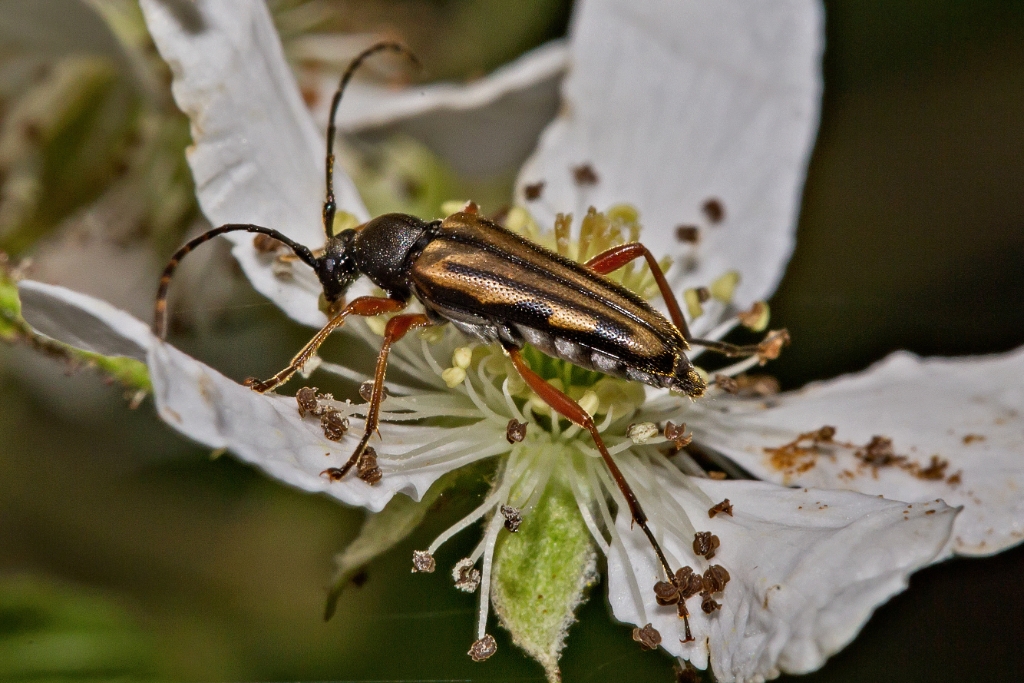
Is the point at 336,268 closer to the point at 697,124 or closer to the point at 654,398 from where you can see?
the point at 654,398

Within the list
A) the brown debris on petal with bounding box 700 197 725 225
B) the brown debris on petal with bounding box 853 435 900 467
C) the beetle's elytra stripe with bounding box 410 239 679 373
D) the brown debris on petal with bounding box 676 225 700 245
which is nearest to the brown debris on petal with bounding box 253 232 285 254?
the beetle's elytra stripe with bounding box 410 239 679 373

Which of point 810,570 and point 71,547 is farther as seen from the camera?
point 71,547

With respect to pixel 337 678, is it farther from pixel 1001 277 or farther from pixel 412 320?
pixel 1001 277

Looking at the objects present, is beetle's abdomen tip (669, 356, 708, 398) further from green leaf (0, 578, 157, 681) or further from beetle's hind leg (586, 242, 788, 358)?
green leaf (0, 578, 157, 681)

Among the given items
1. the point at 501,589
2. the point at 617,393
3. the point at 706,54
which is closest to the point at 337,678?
the point at 501,589

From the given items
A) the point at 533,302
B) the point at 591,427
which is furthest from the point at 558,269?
the point at 591,427
